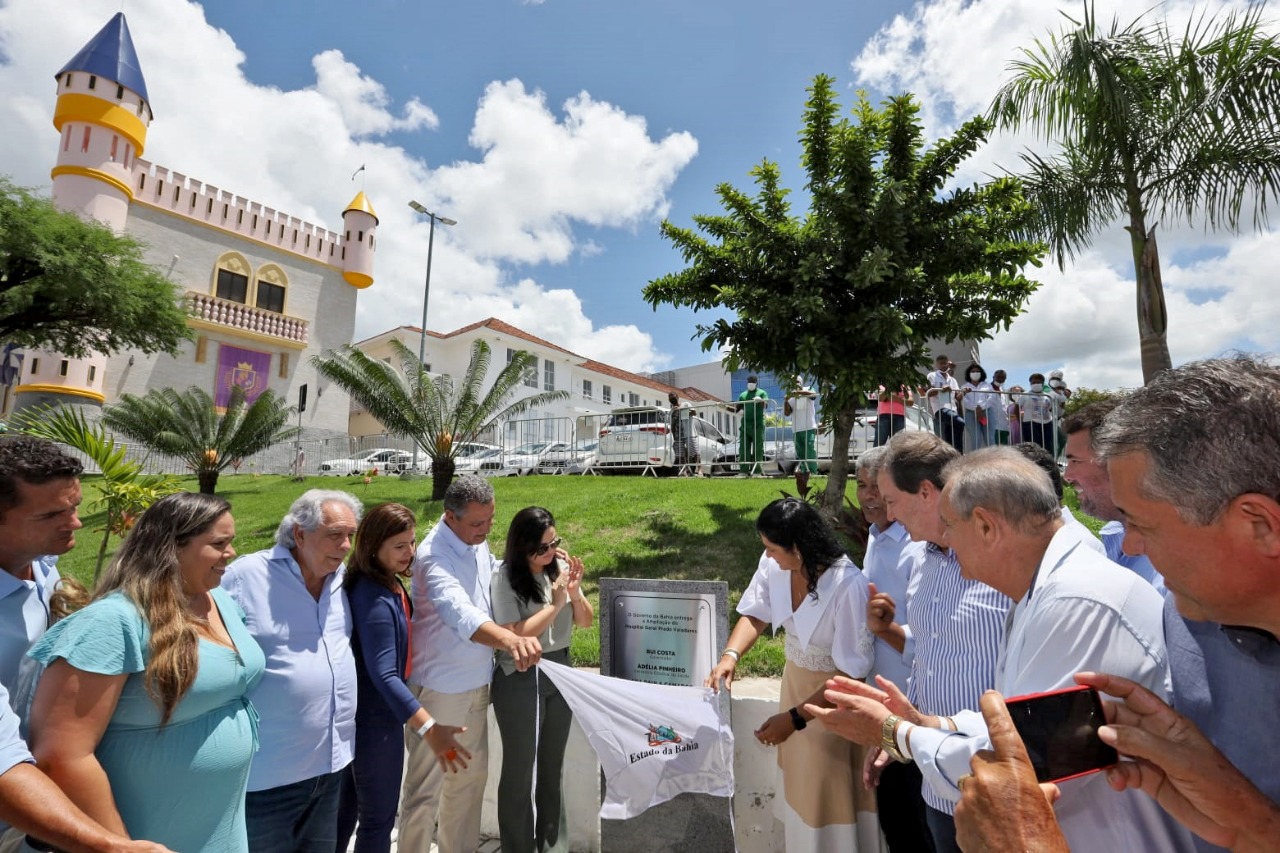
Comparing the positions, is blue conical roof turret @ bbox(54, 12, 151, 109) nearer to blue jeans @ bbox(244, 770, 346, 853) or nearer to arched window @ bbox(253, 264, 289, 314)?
arched window @ bbox(253, 264, 289, 314)

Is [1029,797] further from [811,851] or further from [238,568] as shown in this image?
[238,568]

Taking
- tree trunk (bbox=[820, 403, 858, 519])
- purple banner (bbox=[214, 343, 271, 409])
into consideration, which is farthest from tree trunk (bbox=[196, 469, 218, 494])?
tree trunk (bbox=[820, 403, 858, 519])

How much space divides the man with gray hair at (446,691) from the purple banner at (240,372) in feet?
96.1

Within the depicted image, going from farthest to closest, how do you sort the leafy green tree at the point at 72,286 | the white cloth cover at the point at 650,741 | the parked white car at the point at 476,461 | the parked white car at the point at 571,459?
the parked white car at the point at 476,461 < the leafy green tree at the point at 72,286 < the parked white car at the point at 571,459 < the white cloth cover at the point at 650,741

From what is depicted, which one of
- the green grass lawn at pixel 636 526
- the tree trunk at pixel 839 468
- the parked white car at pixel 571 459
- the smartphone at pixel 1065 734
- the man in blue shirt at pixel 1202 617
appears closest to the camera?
the man in blue shirt at pixel 1202 617

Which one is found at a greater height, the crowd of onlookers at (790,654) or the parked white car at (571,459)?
the parked white car at (571,459)

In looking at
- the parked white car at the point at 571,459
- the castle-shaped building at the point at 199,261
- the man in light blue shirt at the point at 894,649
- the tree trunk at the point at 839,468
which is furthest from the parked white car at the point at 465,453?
the man in light blue shirt at the point at 894,649

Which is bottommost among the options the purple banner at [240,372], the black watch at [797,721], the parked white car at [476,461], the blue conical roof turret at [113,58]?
the black watch at [797,721]

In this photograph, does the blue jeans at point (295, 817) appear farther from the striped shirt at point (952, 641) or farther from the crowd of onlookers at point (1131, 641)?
the striped shirt at point (952, 641)

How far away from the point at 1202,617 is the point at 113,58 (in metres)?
35.3

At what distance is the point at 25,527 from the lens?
2.09 meters

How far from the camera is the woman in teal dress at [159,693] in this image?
1721 millimetres

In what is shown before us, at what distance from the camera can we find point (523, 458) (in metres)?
17.5

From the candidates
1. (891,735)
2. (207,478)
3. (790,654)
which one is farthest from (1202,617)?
(207,478)
